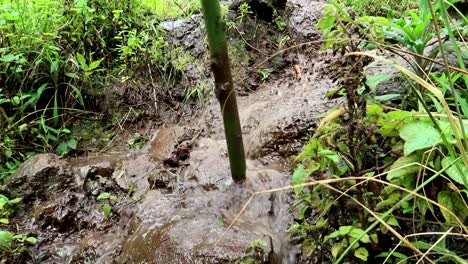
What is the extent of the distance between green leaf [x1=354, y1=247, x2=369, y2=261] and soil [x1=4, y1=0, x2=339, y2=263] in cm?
45

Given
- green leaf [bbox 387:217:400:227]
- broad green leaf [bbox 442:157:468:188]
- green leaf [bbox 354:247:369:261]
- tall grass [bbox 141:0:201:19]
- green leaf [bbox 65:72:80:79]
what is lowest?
green leaf [bbox 354:247:369:261]

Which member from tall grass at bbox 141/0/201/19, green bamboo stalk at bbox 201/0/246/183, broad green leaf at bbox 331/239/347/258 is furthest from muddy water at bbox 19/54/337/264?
tall grass at bbox 141/0/201/19

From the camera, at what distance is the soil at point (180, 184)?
183 centimetres

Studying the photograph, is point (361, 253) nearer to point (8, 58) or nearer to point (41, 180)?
point (41, 180)

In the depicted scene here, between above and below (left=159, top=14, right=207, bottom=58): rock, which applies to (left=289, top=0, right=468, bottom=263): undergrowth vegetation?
below

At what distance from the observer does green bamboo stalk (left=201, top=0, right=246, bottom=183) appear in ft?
5.11

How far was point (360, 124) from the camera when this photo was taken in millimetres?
1357

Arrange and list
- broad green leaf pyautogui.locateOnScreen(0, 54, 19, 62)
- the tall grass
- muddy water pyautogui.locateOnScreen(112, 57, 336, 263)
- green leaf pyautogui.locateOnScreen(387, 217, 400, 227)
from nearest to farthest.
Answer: green leaf pyautogui.locateOnScreen(387, 217, 400, 227) < muddy water pyautogui.locateOnScreen(112, 57, 336, 263) < broad green leaf pyautogui.locateOnScreen(0, 54, 19, 62) < the tall grass

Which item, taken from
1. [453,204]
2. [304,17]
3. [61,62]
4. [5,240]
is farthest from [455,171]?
[304,17]

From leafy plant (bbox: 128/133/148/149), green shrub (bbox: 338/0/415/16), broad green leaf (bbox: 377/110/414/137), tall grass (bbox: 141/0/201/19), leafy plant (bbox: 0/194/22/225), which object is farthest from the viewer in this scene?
tall grass (bbox: 141/0/201/19)

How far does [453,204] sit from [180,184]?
159 centimetres

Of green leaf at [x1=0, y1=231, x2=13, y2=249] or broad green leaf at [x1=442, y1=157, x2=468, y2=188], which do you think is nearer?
broad green leaf at [x1=442, y1=157, x2=468, y2=188]

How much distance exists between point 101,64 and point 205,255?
2.23 meters

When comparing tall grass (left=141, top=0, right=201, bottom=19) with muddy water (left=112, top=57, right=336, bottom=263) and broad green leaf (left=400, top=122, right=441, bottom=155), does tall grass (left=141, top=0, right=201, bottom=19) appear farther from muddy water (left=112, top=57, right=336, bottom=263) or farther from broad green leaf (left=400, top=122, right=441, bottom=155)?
broad green leaf (left=400, top=122, right=441, bottom=155)
